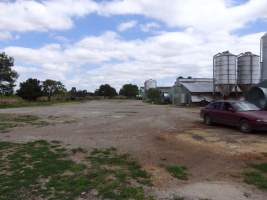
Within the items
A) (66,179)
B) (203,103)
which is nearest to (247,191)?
(66,179)

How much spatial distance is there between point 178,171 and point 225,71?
102 feet

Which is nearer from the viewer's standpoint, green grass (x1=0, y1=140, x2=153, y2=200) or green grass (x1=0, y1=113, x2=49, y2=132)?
green grass (x1=0, y1=140, x2=153, y2=200)

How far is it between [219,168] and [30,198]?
427cm

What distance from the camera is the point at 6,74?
70250mm

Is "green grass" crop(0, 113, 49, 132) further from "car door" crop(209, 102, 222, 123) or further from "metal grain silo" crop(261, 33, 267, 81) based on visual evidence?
"metal grain silo" crop(261, 33, 267, 81)

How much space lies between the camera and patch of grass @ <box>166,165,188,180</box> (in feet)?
21.8

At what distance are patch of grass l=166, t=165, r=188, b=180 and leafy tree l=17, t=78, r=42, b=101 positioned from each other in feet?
260

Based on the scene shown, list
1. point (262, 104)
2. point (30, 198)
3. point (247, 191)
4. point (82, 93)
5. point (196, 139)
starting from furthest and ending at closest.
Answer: point (82, 93)
point (262, 104)
point (196, 139)
point (247, 191)
point (30, 198)

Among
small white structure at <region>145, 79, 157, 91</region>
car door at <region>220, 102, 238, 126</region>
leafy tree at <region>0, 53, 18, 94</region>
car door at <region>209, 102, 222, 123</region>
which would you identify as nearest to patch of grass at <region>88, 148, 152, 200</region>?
car door at <region>220, 102, 238, 126</region>

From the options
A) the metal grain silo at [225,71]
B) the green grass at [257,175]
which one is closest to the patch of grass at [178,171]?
the green grass at [257,175]

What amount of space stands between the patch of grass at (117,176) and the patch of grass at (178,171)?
593 mm

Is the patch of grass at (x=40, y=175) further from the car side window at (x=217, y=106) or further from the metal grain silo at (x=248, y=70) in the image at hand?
the metal grain silo at (x=248, y=70)

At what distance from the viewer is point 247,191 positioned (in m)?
5.70

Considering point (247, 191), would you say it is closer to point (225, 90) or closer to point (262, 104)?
point (262, 104)
